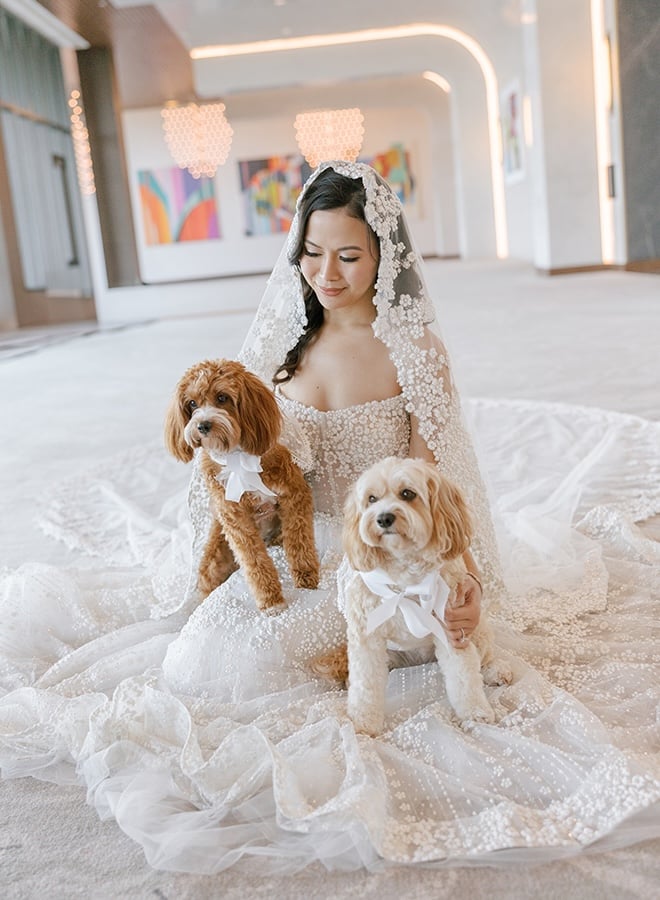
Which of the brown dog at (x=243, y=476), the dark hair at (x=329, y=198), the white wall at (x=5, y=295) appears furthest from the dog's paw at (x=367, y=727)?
the white wall at (x=5, y=295)

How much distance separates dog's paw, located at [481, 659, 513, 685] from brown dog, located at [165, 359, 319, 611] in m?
0.46

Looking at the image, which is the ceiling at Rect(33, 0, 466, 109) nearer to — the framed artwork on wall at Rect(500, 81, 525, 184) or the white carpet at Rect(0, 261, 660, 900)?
the framed artwork on wall at Rect(500, 81, 525, 184)

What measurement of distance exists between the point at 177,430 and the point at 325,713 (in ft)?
2.22

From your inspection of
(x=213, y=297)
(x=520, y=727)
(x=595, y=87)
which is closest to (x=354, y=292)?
(x=520, y=727)

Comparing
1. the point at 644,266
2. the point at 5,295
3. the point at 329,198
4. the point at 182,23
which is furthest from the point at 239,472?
the point at 182,23

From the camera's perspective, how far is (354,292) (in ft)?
7.52

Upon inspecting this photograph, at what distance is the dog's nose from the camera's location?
5.34 ft

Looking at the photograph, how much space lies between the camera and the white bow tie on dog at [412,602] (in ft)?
5.79

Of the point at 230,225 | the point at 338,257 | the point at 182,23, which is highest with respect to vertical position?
the point at 182,23

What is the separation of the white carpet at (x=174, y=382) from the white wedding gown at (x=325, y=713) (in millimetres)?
47

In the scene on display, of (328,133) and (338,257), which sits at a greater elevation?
(328,133)

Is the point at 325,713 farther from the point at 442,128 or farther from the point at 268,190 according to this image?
the point at 442,128

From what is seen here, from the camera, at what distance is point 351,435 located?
2348 mm

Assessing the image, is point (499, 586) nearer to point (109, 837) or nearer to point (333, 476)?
point (333, 476)
